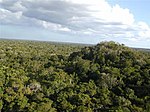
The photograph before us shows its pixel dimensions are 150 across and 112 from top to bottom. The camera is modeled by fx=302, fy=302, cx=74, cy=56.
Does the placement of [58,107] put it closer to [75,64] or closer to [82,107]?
[82,107]

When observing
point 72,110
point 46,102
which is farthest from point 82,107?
point 46,102

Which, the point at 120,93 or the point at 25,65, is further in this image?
the point at 25,65

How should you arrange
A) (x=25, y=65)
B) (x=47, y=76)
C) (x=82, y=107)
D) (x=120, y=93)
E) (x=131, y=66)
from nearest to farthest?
(x=82, y=107), (x=120, y=93), (x=47, y=76), (x=131, y=66), (x=25, y=65)

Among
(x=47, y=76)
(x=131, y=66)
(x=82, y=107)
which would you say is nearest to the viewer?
(x=82, y=107)

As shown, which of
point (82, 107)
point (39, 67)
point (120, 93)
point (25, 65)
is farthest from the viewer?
point (25, 65)

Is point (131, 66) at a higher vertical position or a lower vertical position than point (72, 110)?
higher

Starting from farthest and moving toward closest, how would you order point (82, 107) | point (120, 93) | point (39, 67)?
point (39, 67) → point (120, 93) → point (82, 107)

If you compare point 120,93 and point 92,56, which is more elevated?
point 92,56

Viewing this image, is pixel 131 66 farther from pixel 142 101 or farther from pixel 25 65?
pixel 25 65

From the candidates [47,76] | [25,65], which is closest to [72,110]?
[47,76]
